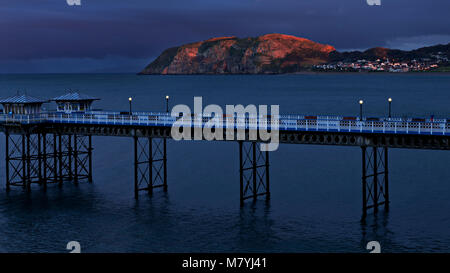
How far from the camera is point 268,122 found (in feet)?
187

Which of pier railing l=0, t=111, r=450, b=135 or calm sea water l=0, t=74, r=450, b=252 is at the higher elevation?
pier railing l=0, t=111, r=450, b=135

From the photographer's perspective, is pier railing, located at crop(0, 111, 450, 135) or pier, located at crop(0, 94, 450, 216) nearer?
pier railing, located at crop(0, 111, 450, 135)

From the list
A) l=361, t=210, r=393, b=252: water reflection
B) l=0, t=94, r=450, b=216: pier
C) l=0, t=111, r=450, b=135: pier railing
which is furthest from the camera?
l=0, t=94, r=450, b=216: pier

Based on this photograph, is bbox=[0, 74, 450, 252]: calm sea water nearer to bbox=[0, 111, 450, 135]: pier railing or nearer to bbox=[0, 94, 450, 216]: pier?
bbox=[0, 94, 450, 216]: pier

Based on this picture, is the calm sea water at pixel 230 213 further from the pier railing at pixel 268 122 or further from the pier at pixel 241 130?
the pier railing at pixel 268 122

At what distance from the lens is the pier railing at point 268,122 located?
51.3 m

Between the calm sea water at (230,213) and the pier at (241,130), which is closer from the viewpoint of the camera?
the calm sea water at (230,213)

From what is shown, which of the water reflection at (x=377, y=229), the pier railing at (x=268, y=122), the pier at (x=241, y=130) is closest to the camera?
the water reflection at (x=377, y=229)

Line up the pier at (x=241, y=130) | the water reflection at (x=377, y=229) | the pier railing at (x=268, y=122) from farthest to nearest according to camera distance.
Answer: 1. the pier at (x=241, y=130)
2. the pier railing at (x=268, y=122)
3. the water reflection at (x=377, y=229)

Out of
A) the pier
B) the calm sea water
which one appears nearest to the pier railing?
the pier

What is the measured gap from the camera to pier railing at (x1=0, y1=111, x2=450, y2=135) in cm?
5128

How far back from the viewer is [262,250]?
156 ft

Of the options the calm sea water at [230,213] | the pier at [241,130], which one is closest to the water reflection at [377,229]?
the calm sea water at [230,213]

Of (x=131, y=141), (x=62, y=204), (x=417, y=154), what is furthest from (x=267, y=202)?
(x=131, y=141)
